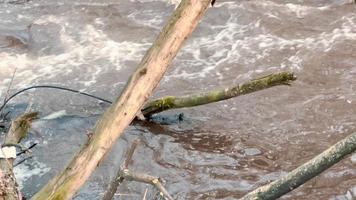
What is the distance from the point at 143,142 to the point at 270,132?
3.48 feet

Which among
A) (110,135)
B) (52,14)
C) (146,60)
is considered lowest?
(52,14)

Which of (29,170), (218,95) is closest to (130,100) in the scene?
(218,95)

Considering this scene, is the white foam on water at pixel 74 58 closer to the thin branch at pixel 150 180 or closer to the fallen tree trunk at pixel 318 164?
the thin branch at pixel 150 180

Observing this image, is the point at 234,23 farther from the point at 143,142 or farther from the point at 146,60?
the point at 146,60

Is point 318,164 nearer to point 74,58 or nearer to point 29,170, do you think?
point 29,170

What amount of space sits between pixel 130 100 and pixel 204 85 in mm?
3476

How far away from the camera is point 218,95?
486 centimetres

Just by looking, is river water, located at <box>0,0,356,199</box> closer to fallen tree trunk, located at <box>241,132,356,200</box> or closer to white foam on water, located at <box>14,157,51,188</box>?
white foam on water, located at <box>14,157,51,188</box>

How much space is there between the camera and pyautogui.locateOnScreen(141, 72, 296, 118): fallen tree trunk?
4.48 metres

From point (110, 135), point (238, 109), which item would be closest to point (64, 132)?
point (238, 109)

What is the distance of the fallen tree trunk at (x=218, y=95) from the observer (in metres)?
4.48

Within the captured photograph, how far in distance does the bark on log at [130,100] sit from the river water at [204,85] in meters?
1.61

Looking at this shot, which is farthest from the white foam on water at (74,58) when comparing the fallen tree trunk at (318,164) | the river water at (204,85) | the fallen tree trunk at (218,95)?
the fallen tree trunk at (318,164)

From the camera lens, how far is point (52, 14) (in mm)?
8266
